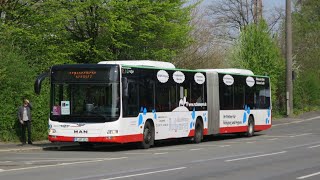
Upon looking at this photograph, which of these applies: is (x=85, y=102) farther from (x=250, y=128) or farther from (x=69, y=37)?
(x=250, y=128)

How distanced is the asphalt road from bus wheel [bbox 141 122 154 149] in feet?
6.75

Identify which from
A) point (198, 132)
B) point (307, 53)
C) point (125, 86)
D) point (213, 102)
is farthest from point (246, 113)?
point (307, 53)

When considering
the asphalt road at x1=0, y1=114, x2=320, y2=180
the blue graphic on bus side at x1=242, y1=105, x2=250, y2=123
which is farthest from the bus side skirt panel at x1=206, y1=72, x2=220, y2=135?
the asphalt road at x1=0, y1=114, x2=320, y2=180

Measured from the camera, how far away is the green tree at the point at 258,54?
149 feet

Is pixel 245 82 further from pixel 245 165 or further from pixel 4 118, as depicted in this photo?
pixel 245 165

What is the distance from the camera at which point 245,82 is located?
97.4 ft

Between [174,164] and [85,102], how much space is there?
5.73 meters

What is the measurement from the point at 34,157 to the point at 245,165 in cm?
640

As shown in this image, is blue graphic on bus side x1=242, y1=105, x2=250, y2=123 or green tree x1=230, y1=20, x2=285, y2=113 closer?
blue graphic on bus side x1=242, y1=105, x2=250, y2=123

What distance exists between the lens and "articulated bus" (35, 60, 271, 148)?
2062cm

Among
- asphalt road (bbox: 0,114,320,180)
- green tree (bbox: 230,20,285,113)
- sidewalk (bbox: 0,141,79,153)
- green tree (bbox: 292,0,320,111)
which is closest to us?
asphalt road (bbox: 0,114,320,180)

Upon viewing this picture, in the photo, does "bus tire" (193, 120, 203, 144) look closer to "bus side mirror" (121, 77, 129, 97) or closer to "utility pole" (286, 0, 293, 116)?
"bus side mirror" (121, 77, 129, 97)

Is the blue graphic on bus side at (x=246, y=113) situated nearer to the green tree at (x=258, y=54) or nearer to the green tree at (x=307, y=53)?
the green tree at (x=258, y=54)

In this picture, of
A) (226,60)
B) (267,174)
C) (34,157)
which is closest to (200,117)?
(34,157)
